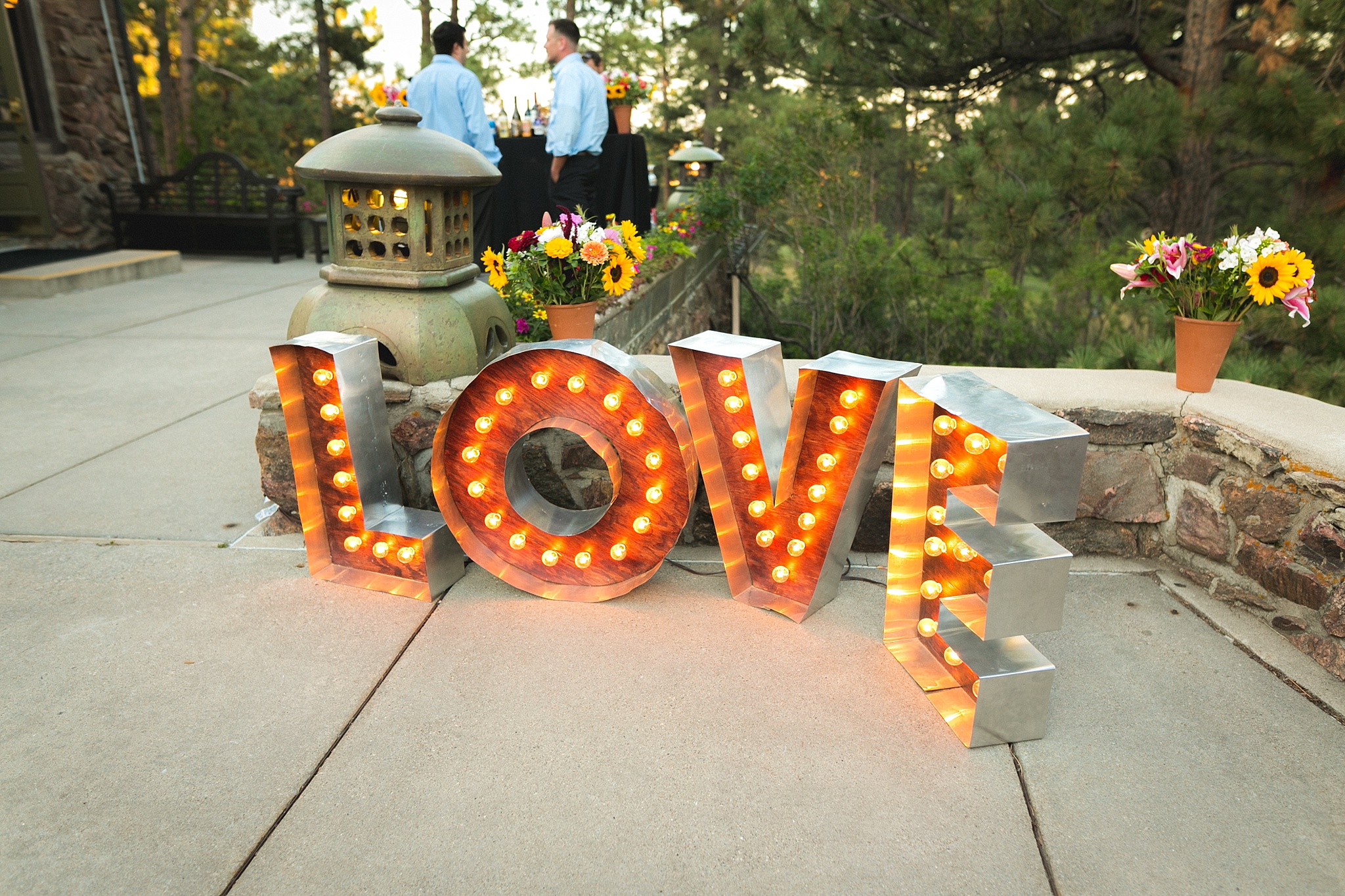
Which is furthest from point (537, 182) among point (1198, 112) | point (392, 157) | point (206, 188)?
point (206, 188)

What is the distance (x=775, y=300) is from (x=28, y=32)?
9.14 metres

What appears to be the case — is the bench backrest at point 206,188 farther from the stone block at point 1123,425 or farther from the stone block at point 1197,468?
the stone block at point 1197,468

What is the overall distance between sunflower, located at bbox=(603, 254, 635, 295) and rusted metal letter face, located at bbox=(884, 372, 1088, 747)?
1.42 metres

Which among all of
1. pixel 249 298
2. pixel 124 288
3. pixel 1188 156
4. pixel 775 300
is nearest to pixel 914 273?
pixel 775 300

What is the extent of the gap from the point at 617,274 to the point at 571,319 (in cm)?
26

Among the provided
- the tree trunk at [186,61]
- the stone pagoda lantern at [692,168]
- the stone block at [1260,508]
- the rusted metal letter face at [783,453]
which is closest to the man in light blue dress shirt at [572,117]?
the rusted metal letter face at [783,453]

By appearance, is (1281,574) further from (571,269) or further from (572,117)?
(572,117)

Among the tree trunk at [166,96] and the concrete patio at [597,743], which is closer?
the concrete patio at [597,743]

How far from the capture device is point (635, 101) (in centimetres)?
732

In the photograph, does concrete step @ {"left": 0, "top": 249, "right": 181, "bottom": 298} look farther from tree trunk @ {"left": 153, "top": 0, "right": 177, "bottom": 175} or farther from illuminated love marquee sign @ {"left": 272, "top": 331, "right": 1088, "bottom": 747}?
tree trunk @ {"left": 153, "top": 0, "right": 177, "bottom": 175}

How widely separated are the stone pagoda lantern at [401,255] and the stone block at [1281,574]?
262 centimetres

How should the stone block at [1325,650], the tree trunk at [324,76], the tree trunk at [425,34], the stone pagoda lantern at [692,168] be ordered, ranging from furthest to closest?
the tree trunk at [425,34] → the tree trunk at [324,76] → the stone pagoda lantern at [692,168] → the stone block at [1325,650]

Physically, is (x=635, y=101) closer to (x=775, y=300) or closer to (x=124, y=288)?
(x=124, y=288)

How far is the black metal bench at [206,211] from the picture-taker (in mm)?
9469
